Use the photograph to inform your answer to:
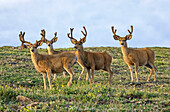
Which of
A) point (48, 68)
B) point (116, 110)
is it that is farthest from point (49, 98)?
point (48, 68)

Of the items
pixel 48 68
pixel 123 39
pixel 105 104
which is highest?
pixel 123 39

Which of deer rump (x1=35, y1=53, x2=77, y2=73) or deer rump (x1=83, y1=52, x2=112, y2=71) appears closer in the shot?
deer rump (x1=35, y1=53, x2=77, y2=73)

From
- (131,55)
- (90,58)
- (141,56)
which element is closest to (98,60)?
(90,58)

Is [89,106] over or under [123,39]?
under

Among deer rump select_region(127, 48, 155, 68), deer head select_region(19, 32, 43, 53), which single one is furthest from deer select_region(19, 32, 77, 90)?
deer rump select_region(127, 48, 155, 68)

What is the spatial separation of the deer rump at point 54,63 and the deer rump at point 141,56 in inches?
186

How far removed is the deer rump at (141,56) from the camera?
17.1 meters

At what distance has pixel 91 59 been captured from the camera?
15102 mm

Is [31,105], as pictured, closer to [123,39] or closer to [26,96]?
[26,96]

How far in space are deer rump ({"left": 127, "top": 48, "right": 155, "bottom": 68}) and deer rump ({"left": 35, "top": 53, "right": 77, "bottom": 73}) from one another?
186 inches

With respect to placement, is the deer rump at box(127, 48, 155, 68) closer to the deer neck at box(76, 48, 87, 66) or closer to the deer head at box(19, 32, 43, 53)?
the deer neck at box(76, 48, 87, 66)

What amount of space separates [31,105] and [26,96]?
128cm

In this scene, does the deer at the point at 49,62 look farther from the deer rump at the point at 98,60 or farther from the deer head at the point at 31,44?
the deer rump at the point at 98,60

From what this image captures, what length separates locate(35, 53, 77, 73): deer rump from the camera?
1338 centimetres
